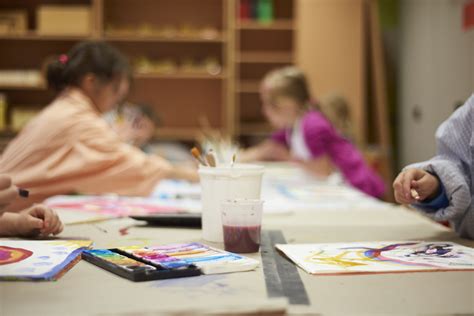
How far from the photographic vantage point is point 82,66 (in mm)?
2234

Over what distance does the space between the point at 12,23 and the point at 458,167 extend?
4.58m

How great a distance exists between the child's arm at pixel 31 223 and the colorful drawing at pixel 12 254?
0.13 metres

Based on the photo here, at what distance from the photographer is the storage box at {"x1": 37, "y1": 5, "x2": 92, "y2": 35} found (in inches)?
199

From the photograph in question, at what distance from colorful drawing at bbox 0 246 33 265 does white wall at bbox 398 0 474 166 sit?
10.7ft

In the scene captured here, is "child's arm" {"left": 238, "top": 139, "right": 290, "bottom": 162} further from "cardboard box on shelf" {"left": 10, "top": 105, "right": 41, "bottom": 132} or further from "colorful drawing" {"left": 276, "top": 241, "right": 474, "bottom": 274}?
"colorful drawing" {"left": 276, "top": 241, "right": 474, "bottom": 274}

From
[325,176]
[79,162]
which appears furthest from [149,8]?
[79,162]

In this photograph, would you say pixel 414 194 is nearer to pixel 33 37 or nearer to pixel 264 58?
pixel 264 58

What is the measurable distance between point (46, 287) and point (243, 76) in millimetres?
4811

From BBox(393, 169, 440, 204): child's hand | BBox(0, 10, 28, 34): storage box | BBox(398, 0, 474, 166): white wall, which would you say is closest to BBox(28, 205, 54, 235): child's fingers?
BBox(393, 169, 440, 204): child's hand

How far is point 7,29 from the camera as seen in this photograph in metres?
5.11

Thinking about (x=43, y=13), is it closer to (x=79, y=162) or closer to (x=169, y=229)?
(x=79, y=162)

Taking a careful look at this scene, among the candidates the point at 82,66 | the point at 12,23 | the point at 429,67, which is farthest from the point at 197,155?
the point at 12,23

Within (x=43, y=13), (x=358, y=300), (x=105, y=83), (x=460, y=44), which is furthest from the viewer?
(x=43, y=13)

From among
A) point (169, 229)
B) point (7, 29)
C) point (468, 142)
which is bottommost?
point (169, 229)
